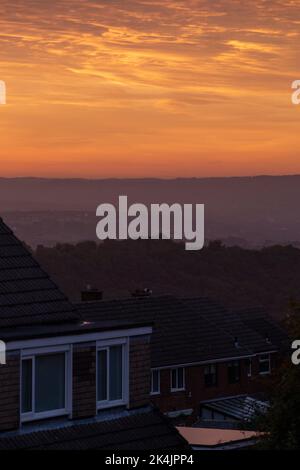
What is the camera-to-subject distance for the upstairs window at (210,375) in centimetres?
5891

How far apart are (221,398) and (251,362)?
375cm

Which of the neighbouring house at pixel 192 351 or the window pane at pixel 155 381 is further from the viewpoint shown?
the neighbouring house at pixel 192 351

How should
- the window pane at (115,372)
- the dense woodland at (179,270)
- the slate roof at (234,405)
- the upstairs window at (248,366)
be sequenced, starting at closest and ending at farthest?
the window pane at (115,372)
the slate roof at (234,405)
the upstairs window at (248,366)
the dense woodland at (179,270)

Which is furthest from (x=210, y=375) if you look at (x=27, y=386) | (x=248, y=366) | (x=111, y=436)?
(x=27, y=386)

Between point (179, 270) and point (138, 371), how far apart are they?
162m

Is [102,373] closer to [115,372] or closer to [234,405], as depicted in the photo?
[115,372]

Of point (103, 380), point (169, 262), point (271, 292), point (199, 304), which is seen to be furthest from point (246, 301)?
point (103, 380)

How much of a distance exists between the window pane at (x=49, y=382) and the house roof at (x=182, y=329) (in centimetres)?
3269

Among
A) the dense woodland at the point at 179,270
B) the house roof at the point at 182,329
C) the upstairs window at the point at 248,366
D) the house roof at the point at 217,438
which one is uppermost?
the dense woodland at the point at 179,270

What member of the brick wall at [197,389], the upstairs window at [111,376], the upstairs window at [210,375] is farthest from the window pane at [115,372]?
the upstairs window at [210,375]

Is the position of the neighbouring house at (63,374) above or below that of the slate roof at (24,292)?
below

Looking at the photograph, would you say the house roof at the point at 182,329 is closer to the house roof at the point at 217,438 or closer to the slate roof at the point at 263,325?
the slate roof at the point at 263,325
